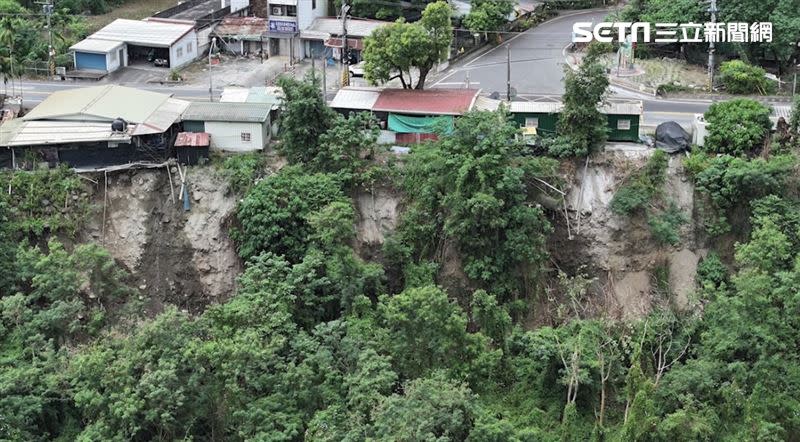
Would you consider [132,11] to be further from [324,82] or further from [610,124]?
[610,124]

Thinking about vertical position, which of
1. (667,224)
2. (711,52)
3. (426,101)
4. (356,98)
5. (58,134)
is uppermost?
(711,52)

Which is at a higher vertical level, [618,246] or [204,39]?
[204,39]

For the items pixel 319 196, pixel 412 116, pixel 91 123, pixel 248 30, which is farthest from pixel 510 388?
pixel 248 30

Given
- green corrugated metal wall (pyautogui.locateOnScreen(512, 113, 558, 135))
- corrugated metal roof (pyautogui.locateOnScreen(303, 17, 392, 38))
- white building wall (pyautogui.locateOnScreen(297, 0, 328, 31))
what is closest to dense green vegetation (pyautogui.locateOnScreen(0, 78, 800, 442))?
green corrugated metal wall (pyautogui.locateOnScreen(512, 113, 558, 135))

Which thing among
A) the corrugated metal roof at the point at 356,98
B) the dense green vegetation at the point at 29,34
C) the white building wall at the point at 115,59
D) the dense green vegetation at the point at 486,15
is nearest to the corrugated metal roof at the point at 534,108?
the corrugated metal roof at the point at 356,98

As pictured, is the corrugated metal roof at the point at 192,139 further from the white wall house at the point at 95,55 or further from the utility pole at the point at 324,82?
the white wall house at the point at 95,55

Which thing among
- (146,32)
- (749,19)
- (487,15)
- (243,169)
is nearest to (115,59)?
(146,32)

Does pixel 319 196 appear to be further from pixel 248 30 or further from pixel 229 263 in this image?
pixel 248 30
